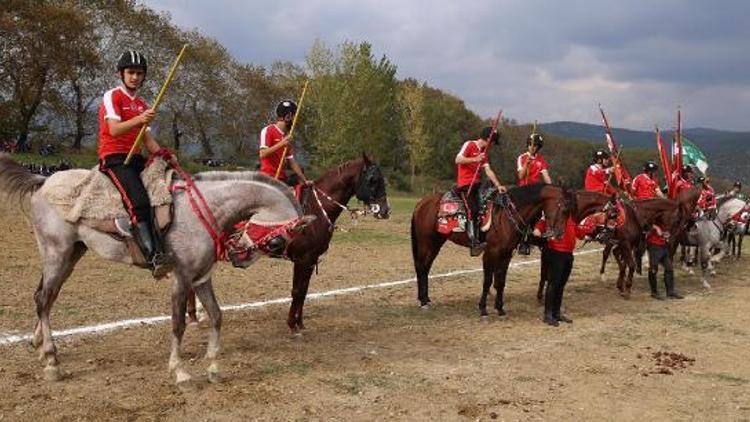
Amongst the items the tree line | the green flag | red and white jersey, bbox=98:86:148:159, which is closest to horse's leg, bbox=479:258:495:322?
red and white jersey, bbox=98:86:148:159

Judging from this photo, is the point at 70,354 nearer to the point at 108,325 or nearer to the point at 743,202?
the point at 108,325

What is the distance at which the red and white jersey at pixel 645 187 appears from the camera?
15.7m

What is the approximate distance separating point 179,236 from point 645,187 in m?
13.1

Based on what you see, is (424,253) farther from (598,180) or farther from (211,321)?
(598,180)

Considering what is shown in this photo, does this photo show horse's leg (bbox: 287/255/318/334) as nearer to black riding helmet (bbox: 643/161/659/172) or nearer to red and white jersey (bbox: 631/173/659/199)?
red and white jersey (bbox: 631/173/659/199)

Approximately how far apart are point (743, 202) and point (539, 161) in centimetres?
1055

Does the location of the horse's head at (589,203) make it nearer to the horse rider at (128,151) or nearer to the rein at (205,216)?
the rein at (205,216)

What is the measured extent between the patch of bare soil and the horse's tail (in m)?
1.93

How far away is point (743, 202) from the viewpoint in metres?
19.0

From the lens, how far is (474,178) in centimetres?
1079

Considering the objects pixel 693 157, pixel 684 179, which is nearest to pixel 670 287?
pixel 684 179

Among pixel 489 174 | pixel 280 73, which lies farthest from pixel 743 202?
pixel 280 73

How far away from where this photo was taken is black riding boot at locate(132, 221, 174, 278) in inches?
249

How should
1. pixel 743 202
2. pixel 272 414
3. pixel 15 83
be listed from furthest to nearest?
1. pixel 15 83
2. pixel 743 202
3. pixel 272 414
